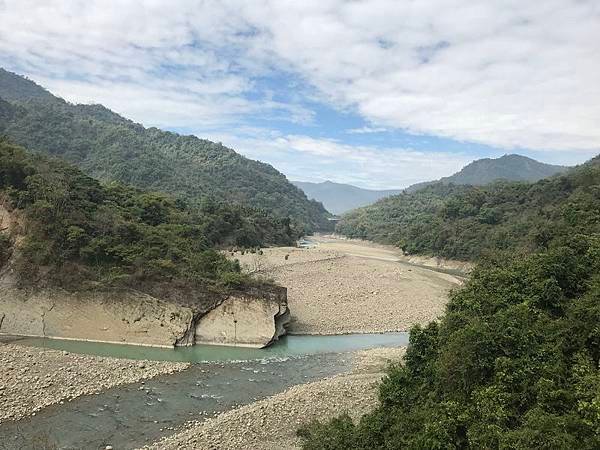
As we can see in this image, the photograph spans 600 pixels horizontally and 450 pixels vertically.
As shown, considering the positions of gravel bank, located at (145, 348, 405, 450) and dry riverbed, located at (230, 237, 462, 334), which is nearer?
gravel bank, located at (145, 348, 405, 450)

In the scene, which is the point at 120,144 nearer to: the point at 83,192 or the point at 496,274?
the point at 83,192

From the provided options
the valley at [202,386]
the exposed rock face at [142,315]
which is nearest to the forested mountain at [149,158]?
the exposed rock face at [142,315]

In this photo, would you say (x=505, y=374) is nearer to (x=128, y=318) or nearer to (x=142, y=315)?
(x=142, y=315)

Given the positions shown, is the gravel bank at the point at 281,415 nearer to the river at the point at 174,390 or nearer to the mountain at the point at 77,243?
the river at the point at 174,390

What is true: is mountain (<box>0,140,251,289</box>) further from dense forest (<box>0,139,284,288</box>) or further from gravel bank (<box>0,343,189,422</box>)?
gravel bank (<box>0,343,189,422</box>)

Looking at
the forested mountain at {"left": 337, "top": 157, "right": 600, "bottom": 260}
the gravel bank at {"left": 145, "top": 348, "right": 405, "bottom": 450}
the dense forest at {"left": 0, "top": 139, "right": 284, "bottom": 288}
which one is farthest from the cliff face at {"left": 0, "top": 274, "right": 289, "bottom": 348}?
the forested mountain at {"left": 337, "top": 157, "right": 600, "bottom": 260}

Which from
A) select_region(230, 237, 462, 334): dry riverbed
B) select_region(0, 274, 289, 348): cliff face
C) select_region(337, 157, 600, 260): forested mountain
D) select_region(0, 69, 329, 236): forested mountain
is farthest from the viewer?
select_region(0, 69, 329, 236): forested mountain

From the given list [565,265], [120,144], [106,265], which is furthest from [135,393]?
[120,144]
